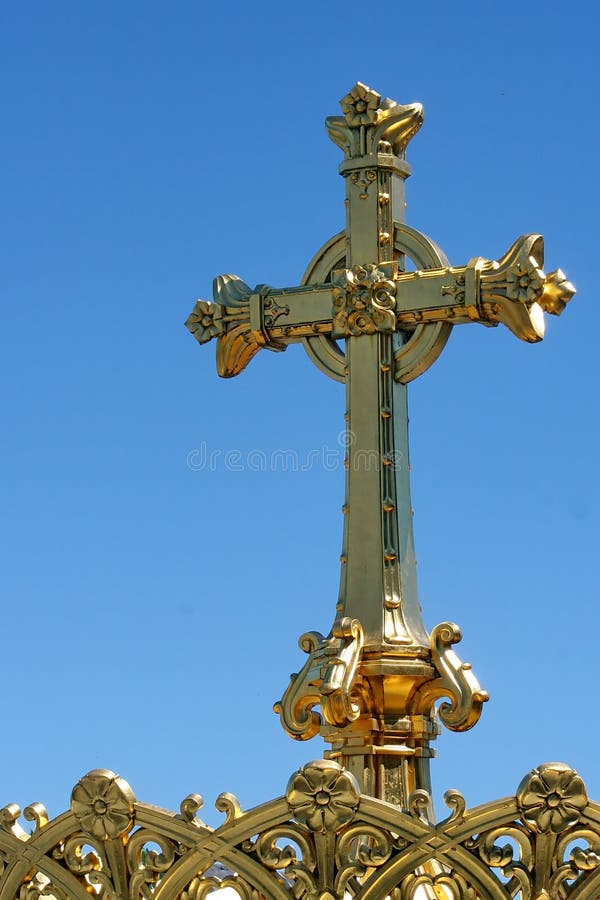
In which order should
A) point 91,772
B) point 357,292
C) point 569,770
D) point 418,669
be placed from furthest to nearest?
point 357,292 → point 418,669 → point 91,772 → point 569,770

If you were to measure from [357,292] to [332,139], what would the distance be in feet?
2.61

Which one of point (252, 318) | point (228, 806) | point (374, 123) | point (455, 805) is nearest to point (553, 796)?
point (455, 805)

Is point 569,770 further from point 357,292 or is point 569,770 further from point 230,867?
point 357,292

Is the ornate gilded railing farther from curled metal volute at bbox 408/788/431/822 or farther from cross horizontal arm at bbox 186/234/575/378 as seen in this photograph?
cross horizontal arm at bbox 186/234/575/378

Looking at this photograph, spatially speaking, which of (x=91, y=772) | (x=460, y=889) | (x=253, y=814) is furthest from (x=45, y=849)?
(x=460, y=889)

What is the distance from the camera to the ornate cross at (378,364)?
8.61m

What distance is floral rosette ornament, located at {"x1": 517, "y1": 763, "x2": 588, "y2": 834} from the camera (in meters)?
7.51

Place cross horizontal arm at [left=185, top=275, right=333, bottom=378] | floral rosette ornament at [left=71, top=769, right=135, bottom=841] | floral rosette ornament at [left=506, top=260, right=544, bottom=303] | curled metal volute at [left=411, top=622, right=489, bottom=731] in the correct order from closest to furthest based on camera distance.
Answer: floral rosette ornament at [left=71, top=769, right=135, bottom=841]
curled metal volute at [left=411, top=622, right=489, bottom=731]
floral rosette ornament at [left=506, top=260, right=544, bottom=303]
cross horizontal arm at [left=185, top=275, right=333, bottom=378]

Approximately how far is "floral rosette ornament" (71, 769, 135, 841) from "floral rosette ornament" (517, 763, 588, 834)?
1537 millimetres

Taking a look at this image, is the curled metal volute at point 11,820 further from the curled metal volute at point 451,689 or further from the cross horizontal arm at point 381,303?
the cross horizontal arm at point 381,303

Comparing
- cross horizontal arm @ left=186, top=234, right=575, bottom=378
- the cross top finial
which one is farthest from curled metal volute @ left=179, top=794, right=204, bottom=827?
the cross top finial

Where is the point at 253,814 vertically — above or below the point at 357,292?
below

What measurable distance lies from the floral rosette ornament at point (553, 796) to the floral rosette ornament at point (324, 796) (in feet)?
2.15

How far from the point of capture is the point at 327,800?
7.74 metres
